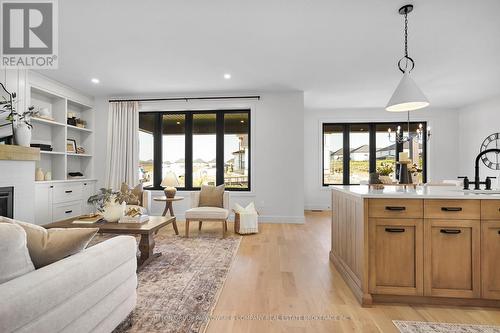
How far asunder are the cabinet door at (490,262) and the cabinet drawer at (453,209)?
135mm

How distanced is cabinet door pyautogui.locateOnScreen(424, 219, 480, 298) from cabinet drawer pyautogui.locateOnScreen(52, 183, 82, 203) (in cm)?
554

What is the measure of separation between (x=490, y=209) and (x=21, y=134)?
5327 mm

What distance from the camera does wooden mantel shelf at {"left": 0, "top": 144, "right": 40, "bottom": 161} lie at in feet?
10.2

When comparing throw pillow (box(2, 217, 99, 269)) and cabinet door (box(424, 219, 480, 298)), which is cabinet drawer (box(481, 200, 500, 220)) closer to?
cabinet door (box(424, 219, 480, 298))

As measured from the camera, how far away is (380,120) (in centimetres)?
691

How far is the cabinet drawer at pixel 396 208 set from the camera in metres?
2.11

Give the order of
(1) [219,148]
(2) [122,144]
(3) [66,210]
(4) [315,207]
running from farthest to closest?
1. (4) [315,207]
2. (1) [219,148]
3. (2) [122,144]
4. (3) [66,210]

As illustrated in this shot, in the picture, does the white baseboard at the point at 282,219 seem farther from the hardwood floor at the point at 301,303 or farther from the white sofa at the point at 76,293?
the white sofa at the point at 76,293

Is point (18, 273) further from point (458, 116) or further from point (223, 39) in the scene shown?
point (458, 116)

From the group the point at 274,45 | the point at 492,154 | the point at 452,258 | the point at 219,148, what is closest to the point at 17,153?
the point at 219,148

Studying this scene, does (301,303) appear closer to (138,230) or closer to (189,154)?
(138,230)

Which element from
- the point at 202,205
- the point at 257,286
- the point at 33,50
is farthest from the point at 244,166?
the point at 33,50

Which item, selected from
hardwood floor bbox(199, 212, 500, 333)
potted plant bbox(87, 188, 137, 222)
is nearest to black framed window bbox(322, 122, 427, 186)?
hardwood floor bbox(199, 212, 500, 333)

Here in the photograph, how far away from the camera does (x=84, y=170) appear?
18.7ft
